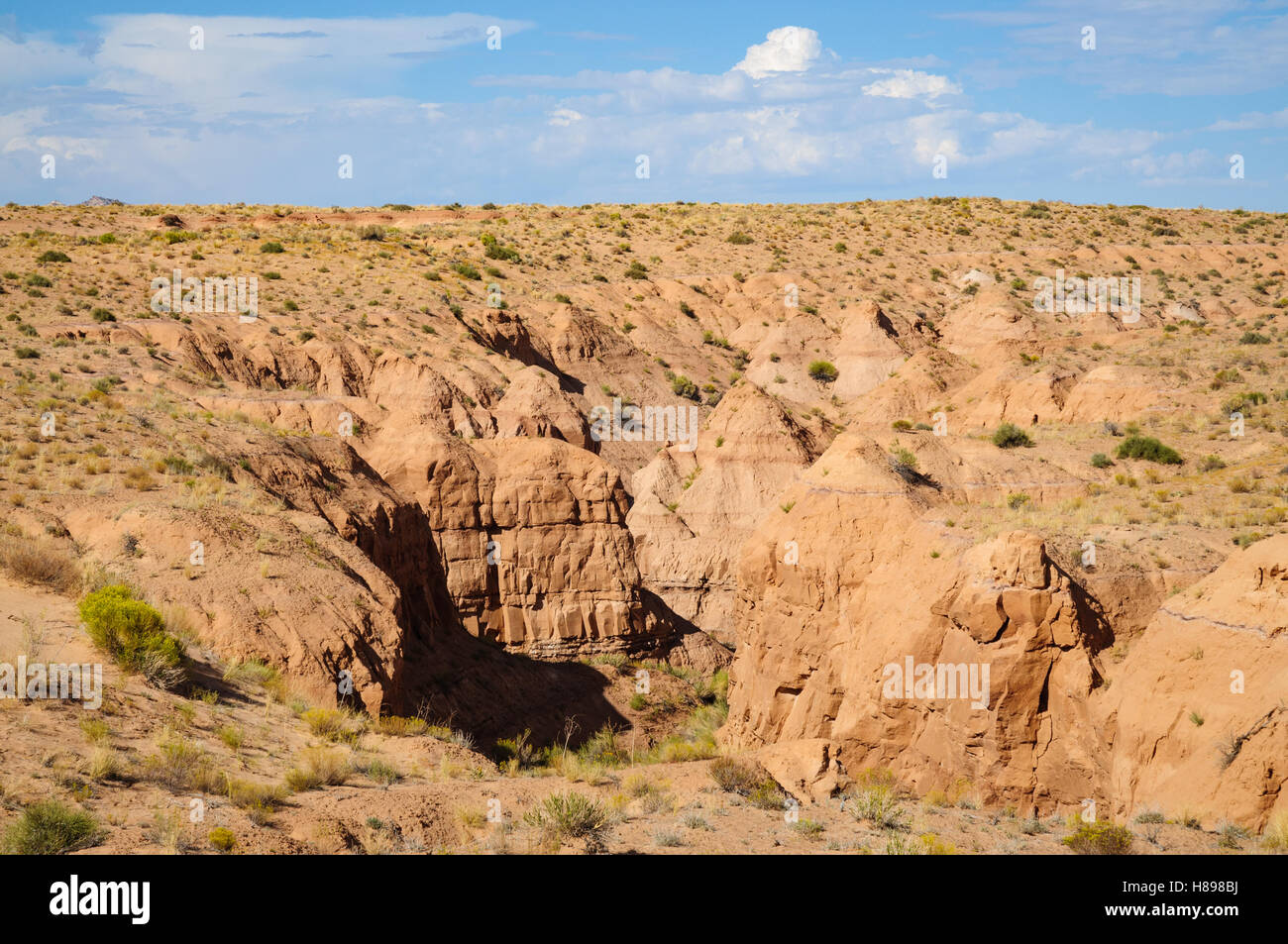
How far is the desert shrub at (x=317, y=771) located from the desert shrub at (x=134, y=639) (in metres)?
2.42

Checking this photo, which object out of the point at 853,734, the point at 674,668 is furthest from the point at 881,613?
the point at 674,668

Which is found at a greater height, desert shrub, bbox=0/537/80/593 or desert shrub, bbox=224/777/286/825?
desert shrub, bbox=0/537/80/593

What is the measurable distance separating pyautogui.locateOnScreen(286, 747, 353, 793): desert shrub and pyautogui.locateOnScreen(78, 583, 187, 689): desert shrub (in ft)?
7.94

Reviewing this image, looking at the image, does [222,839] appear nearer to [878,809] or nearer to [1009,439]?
[878,809]

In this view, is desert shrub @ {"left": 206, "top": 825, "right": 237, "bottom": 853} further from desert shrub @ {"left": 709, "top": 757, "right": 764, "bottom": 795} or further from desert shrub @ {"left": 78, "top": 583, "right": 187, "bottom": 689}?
desert shrub @ {"left": 709, "top": 757, "right": 764, "bottom": 795}

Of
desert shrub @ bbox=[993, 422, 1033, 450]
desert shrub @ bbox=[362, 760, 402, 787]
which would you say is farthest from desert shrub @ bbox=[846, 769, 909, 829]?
desert shrub @ bbox=[993, 422, 1033, 450]

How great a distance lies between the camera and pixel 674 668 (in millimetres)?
35625

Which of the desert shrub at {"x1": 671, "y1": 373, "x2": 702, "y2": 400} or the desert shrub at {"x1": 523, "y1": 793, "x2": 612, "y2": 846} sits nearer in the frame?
the desert shrub at {"x1": 523, "y1": 793, "x2": 612, "y2": 846}

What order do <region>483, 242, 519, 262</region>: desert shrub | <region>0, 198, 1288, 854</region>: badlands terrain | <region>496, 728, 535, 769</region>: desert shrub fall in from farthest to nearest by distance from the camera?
1. <region>483, 242, 519, 262</region>: desert shrub
2. <region>496, 728, 535, 769</region>: desert shrub
3. <region>0, 198, 1288, 854</region>: badlands terrain

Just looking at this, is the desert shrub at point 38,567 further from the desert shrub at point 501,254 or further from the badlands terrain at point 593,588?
the desert shrub at point 501,254

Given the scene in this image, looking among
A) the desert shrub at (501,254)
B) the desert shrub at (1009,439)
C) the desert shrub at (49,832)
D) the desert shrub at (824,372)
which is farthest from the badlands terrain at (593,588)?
the desert shrub at (501,254)

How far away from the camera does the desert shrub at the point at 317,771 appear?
1366 cm

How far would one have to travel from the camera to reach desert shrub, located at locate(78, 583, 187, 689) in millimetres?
15555

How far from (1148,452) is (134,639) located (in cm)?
2544
